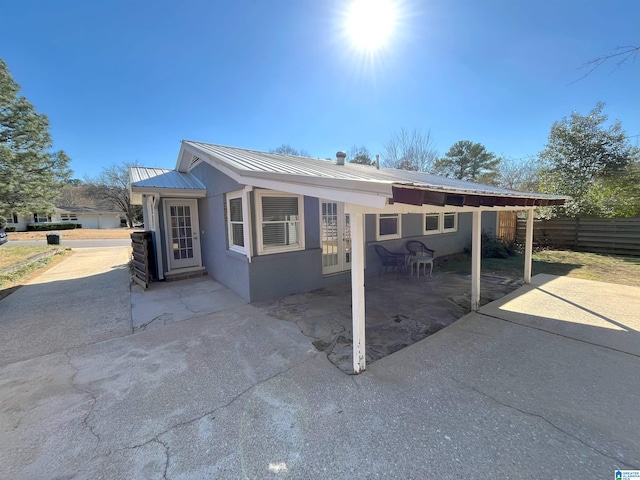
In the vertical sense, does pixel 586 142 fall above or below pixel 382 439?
above

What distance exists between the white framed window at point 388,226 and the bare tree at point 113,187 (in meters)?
44.5

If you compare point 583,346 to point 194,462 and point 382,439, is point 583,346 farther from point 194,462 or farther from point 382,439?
point 194,462

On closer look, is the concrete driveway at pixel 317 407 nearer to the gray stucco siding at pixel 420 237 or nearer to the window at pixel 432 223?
the gray stucco siding at pixel 420 237

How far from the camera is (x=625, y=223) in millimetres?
10578

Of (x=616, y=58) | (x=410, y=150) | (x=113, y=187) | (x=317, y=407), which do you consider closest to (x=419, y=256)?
(x=616, y=58)

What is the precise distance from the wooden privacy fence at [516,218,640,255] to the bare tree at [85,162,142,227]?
4854 cm

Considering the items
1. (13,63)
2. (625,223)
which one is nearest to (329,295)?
(625,223)

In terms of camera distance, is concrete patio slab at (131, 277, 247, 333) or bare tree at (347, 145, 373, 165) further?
bare tree at (347, 145, 373, 165)

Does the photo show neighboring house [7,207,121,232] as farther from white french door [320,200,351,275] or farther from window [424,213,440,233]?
window [424,213,440,233]

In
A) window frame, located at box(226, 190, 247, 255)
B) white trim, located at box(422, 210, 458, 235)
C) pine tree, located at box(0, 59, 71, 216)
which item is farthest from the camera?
pine tree, located at box(0, 59, 71, 216)

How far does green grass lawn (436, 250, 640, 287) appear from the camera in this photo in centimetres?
769

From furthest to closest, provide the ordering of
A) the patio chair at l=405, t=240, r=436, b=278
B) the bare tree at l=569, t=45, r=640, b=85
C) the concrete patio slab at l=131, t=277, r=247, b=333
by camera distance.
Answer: the patio chair at l=405, t=240, r=436, b=278 → the concrete patio slab at l=131, t=277, r=247, b=333 → the bare tree at l=569, t=45, r=640, b=85

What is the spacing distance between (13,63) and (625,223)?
2699 cm

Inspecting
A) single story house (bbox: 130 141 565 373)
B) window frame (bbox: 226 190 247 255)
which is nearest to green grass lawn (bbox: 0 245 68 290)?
single story house (bbox: 130 141 565 373)
